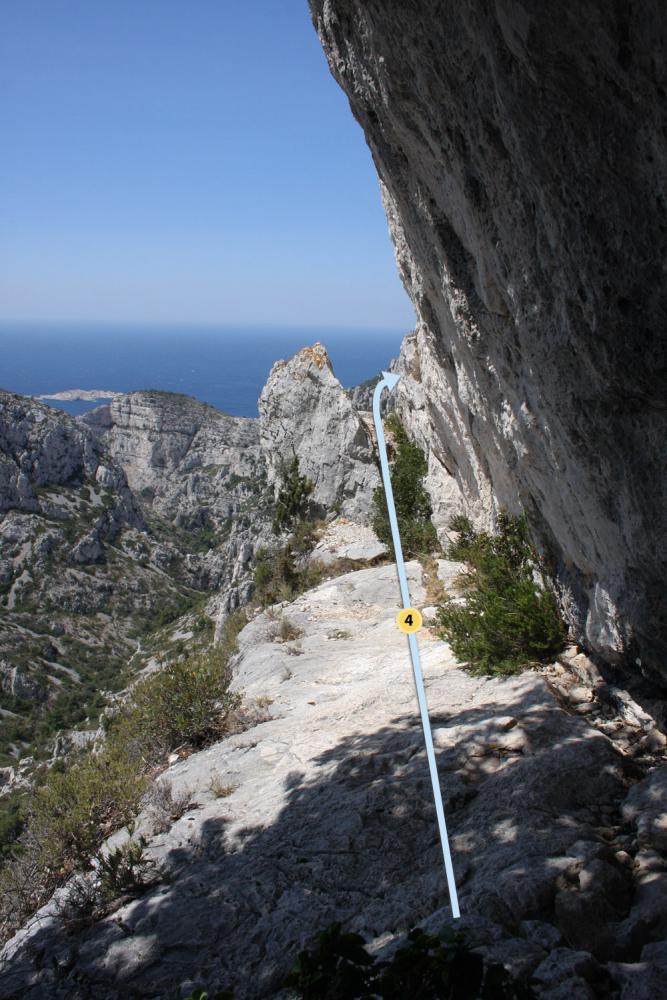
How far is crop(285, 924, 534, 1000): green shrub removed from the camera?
189cm

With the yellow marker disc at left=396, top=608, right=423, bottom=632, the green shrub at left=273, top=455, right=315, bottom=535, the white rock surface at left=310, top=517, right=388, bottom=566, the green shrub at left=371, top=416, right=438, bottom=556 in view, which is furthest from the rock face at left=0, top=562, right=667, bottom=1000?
the green shrub at left=273, top=455, right=315, bottom=535

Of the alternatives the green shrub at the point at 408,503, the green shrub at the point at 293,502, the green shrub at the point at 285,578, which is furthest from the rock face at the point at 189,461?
the green shrub at the point at 408,503

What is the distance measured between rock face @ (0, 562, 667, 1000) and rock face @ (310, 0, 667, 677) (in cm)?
141

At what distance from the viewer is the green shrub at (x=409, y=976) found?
189 cm

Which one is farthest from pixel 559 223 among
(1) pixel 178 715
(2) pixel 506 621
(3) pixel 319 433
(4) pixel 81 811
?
(3) pixel 319 433

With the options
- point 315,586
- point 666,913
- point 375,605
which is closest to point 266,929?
point 666,913

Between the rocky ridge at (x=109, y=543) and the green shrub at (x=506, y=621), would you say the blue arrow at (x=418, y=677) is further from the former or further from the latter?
the rocky ridge at (x=109, y=543)

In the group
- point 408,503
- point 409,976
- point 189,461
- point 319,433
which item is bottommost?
point 409,976

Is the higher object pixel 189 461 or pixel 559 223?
pixel 189 461

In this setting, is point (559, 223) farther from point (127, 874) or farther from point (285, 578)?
point (285, 578)

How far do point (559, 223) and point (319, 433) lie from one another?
21307mm

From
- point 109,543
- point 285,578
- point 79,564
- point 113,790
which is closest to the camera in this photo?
point 113,790

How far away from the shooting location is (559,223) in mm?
3699

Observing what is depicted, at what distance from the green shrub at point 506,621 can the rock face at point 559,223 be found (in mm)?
374
